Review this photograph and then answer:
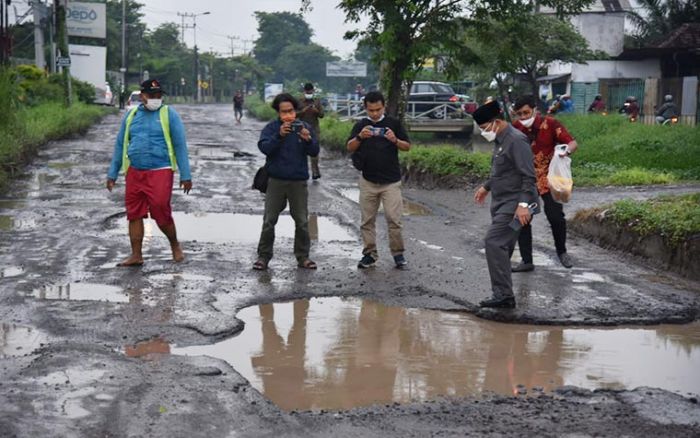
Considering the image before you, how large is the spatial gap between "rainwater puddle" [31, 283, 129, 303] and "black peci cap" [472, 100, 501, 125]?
3184 mm

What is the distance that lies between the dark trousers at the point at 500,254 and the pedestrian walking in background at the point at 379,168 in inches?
71.4

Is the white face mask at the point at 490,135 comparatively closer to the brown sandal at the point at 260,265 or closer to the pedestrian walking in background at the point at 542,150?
the pedestrian walking in background at the point at 542,150

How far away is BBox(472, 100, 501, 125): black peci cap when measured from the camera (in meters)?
8.34

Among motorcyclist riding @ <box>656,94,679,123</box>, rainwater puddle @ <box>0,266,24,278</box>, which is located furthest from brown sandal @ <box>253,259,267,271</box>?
motorcyclist riding @ <box>656,94,679,123</box>

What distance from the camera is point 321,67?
11375 centimetres

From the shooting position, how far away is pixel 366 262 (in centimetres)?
1002

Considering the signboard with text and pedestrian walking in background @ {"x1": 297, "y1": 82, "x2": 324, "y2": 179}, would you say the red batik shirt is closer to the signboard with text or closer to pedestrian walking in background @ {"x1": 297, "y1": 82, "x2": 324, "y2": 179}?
pedestrian walking in background @ {"x1": 297, "y1": 82, "x2": 324, "y2": 179}

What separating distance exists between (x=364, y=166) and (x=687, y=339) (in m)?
3.72

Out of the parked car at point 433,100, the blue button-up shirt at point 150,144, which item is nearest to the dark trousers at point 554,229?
the blue button-up shirt at point 150,144

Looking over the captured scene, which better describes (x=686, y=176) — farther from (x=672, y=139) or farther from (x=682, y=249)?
(x=682, y=249)

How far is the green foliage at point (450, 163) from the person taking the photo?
19.4 metres

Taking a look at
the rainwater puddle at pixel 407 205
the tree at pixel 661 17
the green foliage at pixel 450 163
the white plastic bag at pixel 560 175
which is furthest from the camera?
the tree at pixel 661 17

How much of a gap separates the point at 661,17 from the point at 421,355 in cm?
4327

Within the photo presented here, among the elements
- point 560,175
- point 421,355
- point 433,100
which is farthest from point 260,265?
point 433,100
